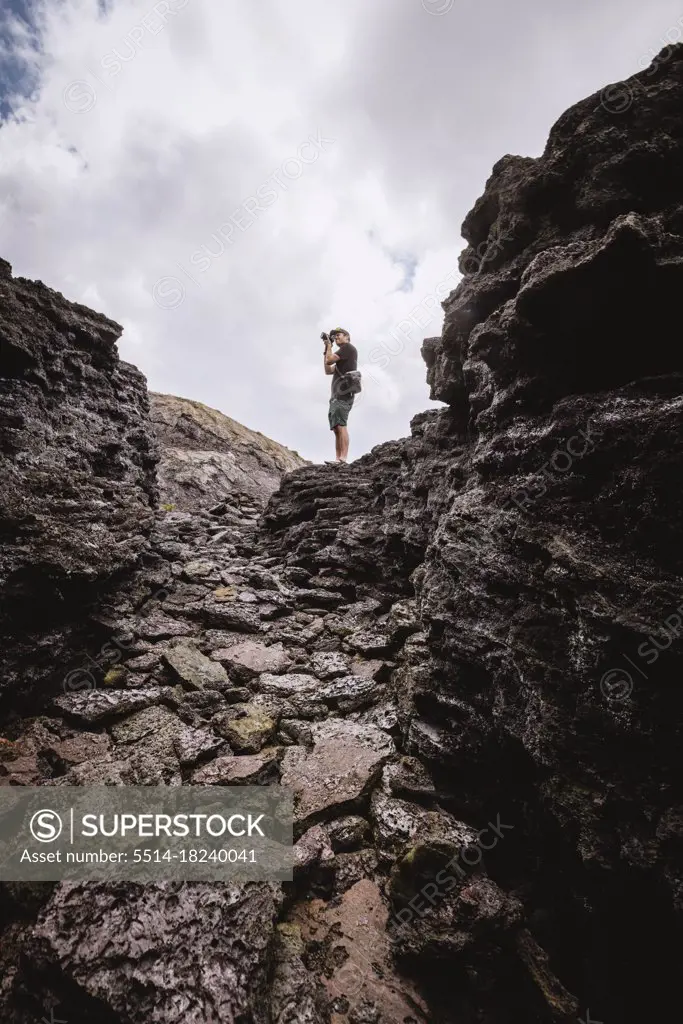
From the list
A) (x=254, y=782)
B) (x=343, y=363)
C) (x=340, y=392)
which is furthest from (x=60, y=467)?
(x=343, y=363)

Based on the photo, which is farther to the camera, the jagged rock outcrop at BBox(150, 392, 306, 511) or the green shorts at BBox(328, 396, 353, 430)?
the jagged rock outcrop at BBox(150, 392, 306, 511)

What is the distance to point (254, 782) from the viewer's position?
188 inches

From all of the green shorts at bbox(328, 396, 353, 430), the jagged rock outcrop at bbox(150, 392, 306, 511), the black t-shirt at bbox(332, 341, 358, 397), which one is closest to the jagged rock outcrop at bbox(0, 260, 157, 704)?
the jagged rock outcrop at bbox(150, 392, 306, 511)

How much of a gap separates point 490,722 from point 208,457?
56.1 feet

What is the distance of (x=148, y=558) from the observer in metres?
9.20

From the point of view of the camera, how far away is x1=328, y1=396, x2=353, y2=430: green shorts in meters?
16.5

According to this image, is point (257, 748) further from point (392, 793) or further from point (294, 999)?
point (294, 999)

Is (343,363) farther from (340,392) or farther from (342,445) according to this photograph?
(342,445)

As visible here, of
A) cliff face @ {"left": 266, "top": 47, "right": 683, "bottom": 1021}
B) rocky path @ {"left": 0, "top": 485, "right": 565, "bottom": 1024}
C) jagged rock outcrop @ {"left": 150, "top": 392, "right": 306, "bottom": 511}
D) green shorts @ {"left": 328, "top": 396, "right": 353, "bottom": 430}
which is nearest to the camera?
rocky path @ {"left": 0, "top": 485, "right": 565, "bottom": 1024}

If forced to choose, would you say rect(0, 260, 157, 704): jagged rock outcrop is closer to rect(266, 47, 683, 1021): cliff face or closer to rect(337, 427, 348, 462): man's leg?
rect(266, 47, 683, 1021): cliff face

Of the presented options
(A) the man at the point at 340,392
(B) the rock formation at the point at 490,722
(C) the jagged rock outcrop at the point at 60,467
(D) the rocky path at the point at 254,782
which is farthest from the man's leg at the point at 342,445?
(B) the rock formation at the point at 490,722

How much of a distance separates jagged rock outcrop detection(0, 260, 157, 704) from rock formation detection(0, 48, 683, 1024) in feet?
2.50

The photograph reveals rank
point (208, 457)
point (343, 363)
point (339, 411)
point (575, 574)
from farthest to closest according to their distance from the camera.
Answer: point (208, 457) < point (343, 363) < point (339, 411) < point (575, 574)

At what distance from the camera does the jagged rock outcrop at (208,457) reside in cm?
1697
